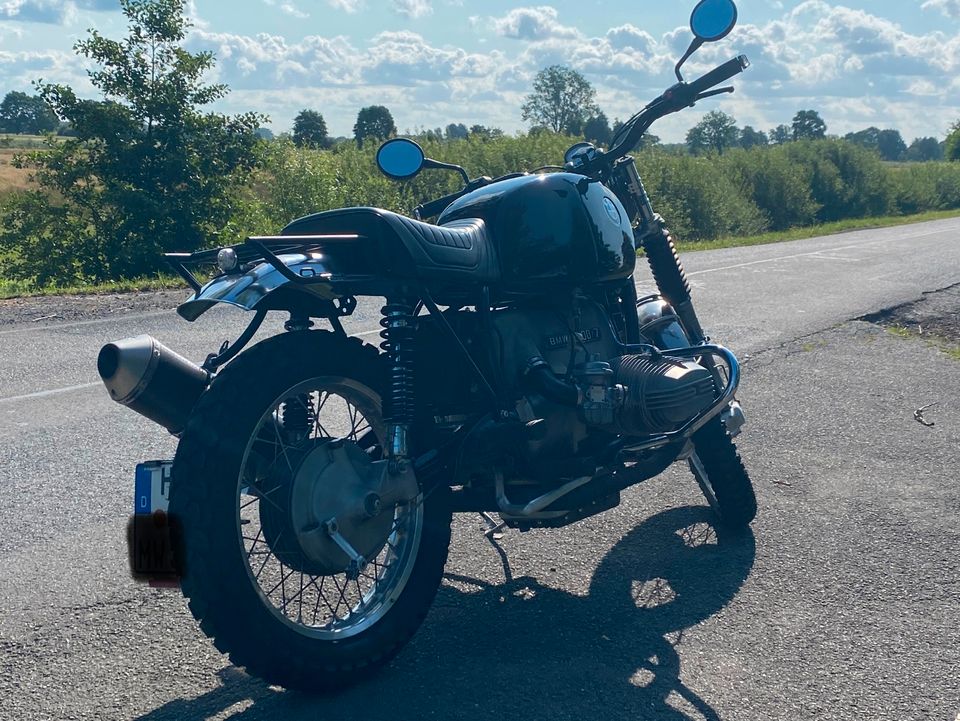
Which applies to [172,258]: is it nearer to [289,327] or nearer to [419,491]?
[289,327]

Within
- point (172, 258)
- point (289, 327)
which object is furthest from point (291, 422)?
point (172, 258)

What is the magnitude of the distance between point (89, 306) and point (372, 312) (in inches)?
121

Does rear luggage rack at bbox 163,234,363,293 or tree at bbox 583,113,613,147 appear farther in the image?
tree at bbox 583,113,613,147

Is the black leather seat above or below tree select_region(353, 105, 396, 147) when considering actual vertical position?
below

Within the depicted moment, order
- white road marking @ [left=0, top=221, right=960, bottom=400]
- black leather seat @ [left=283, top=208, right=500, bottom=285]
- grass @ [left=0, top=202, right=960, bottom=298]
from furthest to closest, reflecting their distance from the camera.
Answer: grass @ [left=0, top=202, right=960, bottom=298] → white road marking @ [left=0, top=221, right=960, bottom=400] → black leather seat @ [left=283, top=208, right=500, bottom=285]

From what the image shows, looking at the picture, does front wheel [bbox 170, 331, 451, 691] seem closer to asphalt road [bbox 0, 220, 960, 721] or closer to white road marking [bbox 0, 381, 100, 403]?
asphalt road [bbox 0, 220, 960, 721]

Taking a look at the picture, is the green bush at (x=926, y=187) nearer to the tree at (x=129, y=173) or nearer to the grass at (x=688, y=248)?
the grass at (x=688, y=248)

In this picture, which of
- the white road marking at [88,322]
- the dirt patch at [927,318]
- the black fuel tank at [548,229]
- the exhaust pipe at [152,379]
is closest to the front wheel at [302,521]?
the exhaust pipe at [152,379]

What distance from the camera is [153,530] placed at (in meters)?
3.02

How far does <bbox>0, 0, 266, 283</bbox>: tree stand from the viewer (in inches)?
615

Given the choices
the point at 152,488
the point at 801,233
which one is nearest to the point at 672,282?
the point at 152,488

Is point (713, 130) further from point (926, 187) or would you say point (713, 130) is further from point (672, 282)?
point (672, 282)

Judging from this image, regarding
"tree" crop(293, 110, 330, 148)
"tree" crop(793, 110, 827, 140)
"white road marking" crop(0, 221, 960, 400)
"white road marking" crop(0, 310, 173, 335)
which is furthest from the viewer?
"tree" crop(793, 110, 827, 140)

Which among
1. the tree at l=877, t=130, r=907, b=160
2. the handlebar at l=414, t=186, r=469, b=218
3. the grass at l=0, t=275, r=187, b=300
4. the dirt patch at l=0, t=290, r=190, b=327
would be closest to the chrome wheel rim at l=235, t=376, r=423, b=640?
the handlebar at l=414, t=186, r=469, b=218
